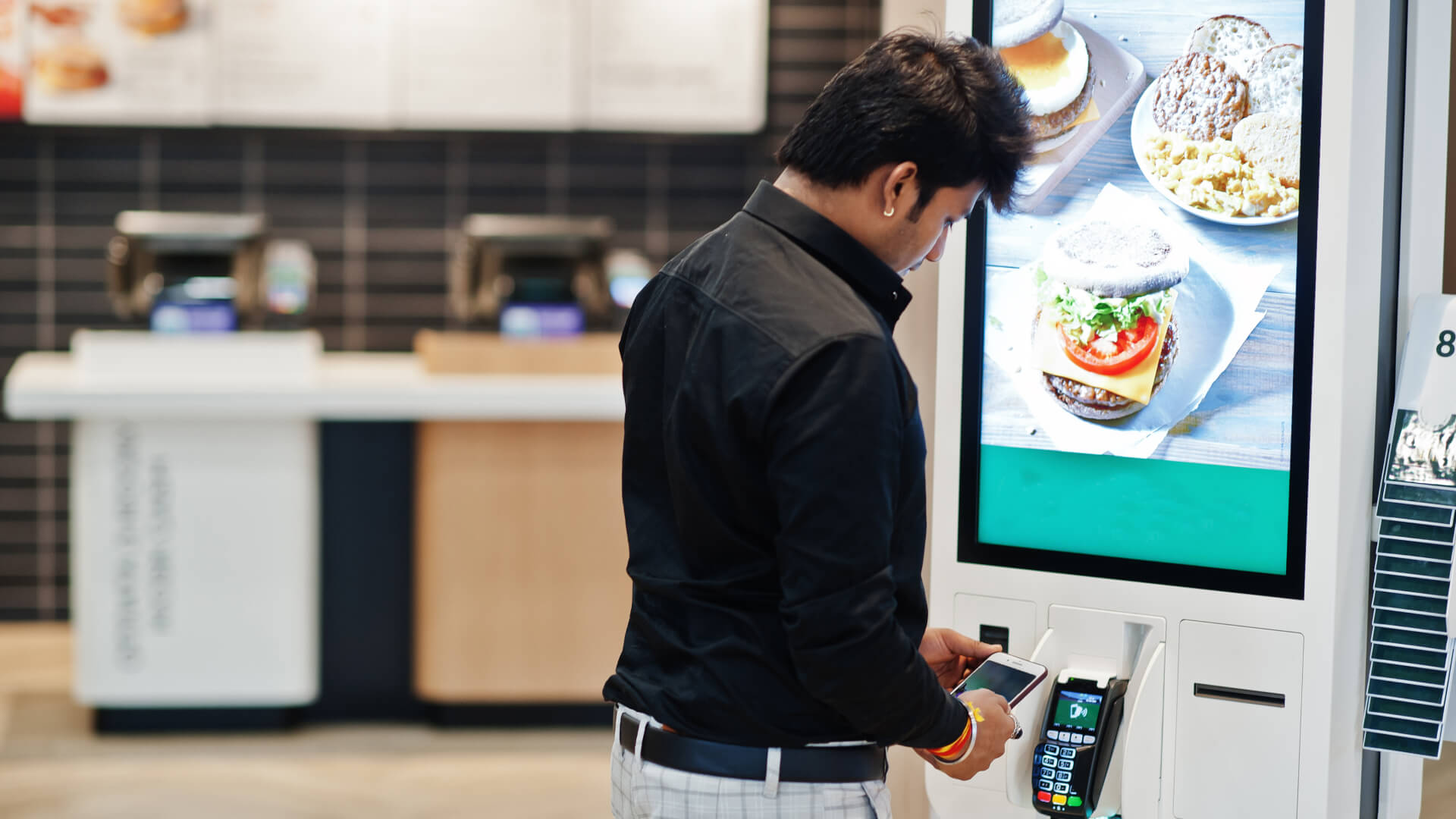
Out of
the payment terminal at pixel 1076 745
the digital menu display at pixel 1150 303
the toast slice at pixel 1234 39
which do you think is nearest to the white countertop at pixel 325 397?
the digital menu display at pixel 1150 303

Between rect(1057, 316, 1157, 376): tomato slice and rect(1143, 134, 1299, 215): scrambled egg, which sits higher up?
rect(1143, 134, 1299, 215): scrambled egg

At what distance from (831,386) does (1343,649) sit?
2.78 feet

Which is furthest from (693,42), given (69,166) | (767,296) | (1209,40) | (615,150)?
(767,296)

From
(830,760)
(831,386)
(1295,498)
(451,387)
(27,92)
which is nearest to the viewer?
(831,386)

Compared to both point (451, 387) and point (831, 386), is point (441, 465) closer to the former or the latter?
point (451, 387)

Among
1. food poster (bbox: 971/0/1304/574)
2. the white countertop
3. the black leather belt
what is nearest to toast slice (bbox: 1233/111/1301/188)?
food poster (bbox: 971/0/1304/574)

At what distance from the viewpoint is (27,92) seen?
15.8ft

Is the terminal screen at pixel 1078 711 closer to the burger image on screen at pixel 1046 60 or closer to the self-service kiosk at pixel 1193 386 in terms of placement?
the self-service kiosk at pixel 1193 386

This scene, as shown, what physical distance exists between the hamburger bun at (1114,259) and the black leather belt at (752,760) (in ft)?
2.22

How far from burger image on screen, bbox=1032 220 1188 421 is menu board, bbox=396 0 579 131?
3.50 m

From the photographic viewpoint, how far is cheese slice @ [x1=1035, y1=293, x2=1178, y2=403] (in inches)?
66.6

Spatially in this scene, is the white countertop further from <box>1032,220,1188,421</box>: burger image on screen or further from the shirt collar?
the shirt collar

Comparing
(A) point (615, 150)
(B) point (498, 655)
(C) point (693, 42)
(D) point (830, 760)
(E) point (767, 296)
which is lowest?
(B) point (498, 655)

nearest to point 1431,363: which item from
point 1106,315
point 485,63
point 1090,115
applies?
point 1106,315
